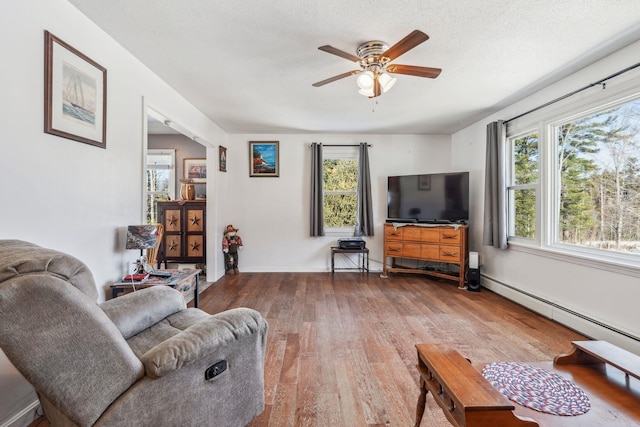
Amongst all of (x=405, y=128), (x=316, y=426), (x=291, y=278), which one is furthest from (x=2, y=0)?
(x=405, y=128)

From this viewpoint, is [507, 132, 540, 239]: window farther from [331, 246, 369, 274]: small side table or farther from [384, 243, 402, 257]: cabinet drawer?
[331, 246, 369, 274]: small side table

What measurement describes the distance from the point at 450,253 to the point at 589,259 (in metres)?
1.62

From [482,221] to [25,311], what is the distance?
15.0ft

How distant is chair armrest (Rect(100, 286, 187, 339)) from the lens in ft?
4.71

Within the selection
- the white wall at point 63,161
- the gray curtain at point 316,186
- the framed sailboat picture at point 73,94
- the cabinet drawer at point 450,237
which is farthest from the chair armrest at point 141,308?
the cabinet drawer at point 450,237

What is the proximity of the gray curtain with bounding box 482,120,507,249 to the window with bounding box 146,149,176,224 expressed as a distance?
4991 millimetres

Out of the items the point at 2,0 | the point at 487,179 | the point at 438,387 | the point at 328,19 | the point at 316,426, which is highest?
the point at 328,19

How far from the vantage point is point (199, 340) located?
3.63 ft

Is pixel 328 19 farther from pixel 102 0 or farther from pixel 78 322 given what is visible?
pixel 78 322

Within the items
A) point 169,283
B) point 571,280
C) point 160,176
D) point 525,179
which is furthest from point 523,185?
point 160,176

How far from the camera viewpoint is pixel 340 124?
14.0 feet

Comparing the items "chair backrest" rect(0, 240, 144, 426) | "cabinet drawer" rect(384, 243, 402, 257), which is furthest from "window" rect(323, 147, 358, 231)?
"chair backrest" rect(0, 240, 144, 426)

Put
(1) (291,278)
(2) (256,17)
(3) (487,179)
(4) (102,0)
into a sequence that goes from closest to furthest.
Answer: (4) (102,0) < (2) (256,17) < (3) (487,179) < (1) (291,278)

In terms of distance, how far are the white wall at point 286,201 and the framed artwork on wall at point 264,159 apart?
0.08 metres
